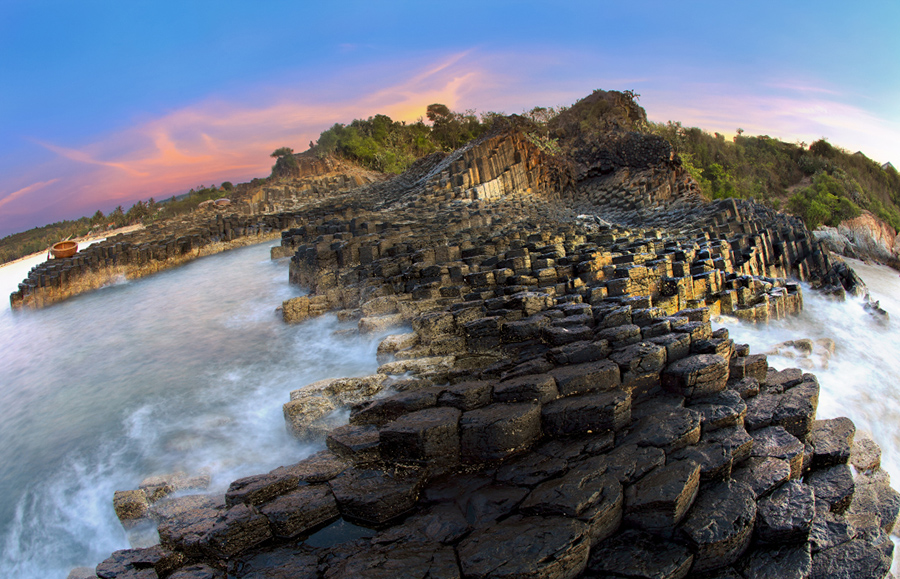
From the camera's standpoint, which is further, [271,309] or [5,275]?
[5,275]

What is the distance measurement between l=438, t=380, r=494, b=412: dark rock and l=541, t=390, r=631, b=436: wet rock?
645 millimetres

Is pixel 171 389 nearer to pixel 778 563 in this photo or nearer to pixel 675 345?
pixel 675 345

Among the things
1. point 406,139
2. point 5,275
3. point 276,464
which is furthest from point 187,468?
point 406,139

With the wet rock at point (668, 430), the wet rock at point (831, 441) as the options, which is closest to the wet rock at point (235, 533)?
the wet rock at point (668, 430)

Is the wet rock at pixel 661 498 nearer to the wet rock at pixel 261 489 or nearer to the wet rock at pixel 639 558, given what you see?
the wet rock at pixel 639 558

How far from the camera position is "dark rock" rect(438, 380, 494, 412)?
4.97 metres

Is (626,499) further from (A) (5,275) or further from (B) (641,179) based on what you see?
(A) (5,275)

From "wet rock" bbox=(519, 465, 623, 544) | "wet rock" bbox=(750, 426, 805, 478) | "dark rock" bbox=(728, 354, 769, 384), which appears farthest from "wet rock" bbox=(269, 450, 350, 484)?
"dark rock" bbox=(728, 354, 769, 384)

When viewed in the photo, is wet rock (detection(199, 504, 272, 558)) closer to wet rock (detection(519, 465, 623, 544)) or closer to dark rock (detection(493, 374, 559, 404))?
wet rock (detection(519, 465, 623, 544))

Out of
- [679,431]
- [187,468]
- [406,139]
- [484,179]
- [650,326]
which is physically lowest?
[187,468]

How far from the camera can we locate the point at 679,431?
433 cm

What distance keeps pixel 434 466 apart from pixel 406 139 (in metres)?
50.8

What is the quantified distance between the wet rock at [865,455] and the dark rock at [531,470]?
3574 millimetres

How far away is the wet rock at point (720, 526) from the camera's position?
3.50 meters
